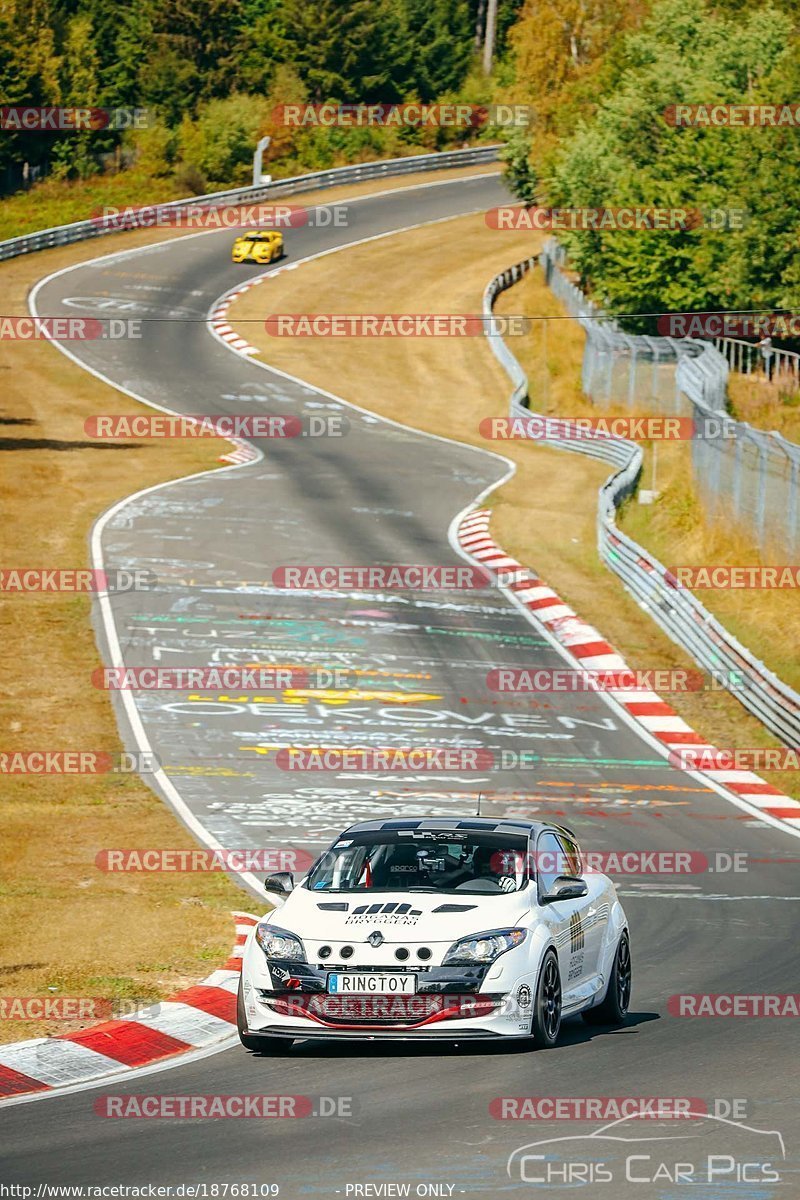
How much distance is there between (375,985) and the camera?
38.0ft

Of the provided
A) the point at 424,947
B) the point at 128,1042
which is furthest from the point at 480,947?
the point at 128,1042

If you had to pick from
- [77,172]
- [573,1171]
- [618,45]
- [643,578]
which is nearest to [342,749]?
[643,578]

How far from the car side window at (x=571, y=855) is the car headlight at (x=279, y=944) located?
2.42m

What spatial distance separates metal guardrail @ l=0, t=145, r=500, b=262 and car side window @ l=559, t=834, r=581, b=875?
237ft

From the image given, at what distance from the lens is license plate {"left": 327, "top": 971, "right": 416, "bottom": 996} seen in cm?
1155

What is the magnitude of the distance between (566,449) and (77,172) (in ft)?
168

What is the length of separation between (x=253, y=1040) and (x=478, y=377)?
5524 centimetres

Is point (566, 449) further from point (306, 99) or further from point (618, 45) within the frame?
point (306, 99)

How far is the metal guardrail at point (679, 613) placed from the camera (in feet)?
93.2
